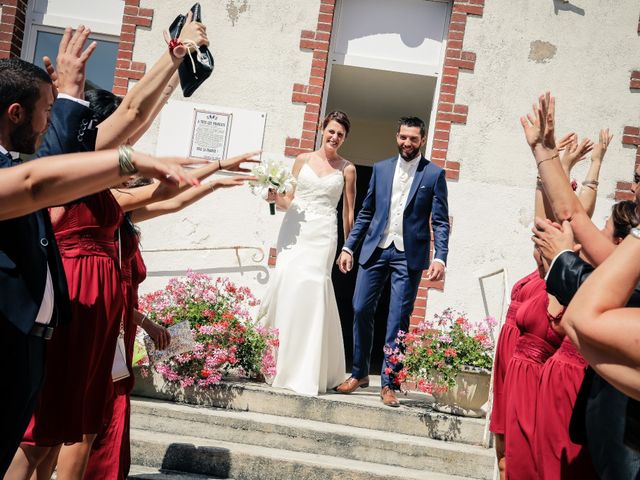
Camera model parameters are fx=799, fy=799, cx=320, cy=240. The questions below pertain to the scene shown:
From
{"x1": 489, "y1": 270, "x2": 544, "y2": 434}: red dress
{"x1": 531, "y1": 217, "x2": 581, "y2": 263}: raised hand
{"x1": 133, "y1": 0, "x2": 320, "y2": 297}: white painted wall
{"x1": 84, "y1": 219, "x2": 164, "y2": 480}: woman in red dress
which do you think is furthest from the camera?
{"x1": 133, "y1": 0, "x2": 320, "y2": 297}: white painted wall

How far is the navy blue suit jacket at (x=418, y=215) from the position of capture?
674cm

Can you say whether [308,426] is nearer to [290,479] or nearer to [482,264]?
[290,479]

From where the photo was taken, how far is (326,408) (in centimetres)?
640

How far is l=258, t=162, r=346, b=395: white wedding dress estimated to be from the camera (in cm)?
682

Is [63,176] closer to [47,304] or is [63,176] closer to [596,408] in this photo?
[47,304]

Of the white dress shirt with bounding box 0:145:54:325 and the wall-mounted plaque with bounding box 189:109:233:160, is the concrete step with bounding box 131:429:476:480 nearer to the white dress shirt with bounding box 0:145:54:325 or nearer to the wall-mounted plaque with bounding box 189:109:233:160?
the white dress shirt with bounding box 0:145:54:325

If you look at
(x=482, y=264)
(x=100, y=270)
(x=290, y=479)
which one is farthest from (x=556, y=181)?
(x=482, y=264)

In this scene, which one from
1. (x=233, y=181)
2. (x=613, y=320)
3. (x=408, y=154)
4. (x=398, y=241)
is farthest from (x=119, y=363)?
(x=408, y=154)

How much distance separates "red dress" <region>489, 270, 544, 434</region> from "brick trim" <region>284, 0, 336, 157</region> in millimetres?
4080

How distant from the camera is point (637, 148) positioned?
28.0 feet

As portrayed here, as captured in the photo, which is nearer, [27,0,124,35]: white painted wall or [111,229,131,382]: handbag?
[111,229,131,382]: handbag

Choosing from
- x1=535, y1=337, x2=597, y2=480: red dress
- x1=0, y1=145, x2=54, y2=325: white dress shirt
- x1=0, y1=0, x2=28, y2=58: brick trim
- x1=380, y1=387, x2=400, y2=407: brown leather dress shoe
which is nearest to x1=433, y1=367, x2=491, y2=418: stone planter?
x1=380, y1=387, x2=400, y2=407: brown leather dress shoe

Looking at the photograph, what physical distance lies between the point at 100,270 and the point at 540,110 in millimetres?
2042

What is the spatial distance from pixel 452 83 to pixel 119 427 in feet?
18.2
